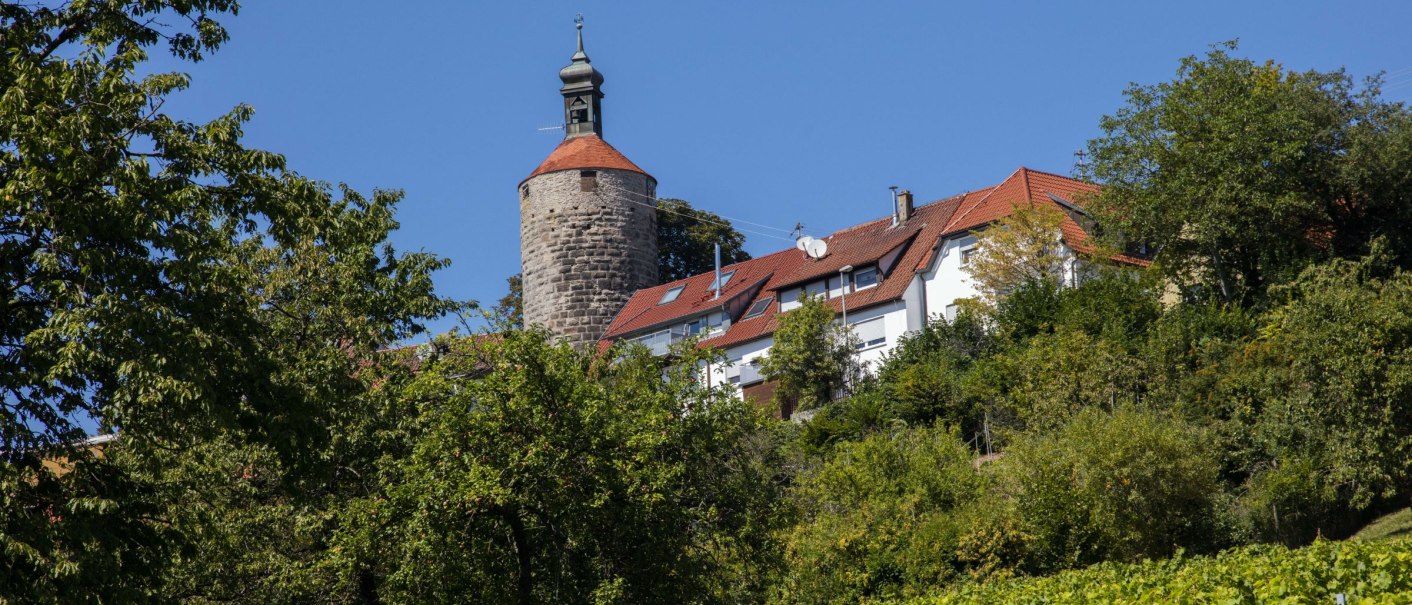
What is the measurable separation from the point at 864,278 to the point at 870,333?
327 centimetres

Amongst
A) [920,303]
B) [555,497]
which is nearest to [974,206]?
[920,303]

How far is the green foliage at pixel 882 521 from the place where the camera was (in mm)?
33688

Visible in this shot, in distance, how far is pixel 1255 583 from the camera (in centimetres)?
1805

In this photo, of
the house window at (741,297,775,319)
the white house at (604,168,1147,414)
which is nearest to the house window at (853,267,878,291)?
the white house at (604,168,1147,414)

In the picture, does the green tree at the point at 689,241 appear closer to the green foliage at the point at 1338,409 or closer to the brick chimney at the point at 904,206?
the brick chimney at the point at 904,206

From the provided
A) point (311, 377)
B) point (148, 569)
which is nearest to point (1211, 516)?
point (311, 377)

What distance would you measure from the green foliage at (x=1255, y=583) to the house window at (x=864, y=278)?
31.7 metres

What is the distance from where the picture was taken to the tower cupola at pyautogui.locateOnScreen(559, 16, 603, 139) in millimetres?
67562

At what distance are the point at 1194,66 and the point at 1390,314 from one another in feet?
42.6

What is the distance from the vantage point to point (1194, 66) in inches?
1837

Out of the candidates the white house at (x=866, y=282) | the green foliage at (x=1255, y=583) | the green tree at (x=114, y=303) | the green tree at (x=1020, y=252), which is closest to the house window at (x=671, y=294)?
the white house at (x=866, y=282)

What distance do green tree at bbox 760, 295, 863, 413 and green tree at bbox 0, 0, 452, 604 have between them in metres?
33.6

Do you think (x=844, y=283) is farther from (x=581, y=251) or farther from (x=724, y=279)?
(x=581, y=251)

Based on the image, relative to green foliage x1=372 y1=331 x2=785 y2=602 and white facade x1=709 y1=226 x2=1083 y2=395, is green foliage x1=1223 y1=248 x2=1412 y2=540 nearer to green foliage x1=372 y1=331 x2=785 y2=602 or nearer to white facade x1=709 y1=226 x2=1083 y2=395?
green foliage x1=372 y1=331 x2=785 y2=602
